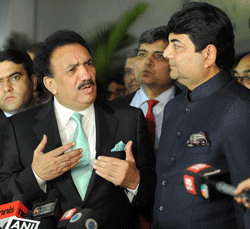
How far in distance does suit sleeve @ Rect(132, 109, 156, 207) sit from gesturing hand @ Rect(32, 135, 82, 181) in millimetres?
350

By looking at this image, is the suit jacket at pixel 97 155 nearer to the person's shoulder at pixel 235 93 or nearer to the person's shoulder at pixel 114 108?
the person's shoulder at pixel 114 108

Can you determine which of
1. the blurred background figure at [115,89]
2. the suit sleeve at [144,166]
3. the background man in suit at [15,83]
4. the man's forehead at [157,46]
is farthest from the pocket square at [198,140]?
the blurred background figure at [115,89]

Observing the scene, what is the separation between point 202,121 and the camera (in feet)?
4.72

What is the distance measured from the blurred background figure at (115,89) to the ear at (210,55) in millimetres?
2843

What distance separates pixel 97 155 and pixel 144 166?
26 cm

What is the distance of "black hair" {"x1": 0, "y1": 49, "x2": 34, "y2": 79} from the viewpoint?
7.97 ft

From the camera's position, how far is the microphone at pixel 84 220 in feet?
3.77

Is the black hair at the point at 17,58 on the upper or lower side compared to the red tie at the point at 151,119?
upper

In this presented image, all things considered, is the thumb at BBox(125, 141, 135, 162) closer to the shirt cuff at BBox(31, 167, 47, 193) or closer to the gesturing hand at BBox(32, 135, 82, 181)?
the gesturing hand at BBox(32, 135, 82, 181)

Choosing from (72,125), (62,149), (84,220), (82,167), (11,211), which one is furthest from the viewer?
(72,125)

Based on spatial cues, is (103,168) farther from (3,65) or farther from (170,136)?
(3,65)

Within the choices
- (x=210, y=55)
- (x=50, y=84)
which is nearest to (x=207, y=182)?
(x=210, y=55)

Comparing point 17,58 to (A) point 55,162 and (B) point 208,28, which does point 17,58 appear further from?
(B) point 208,28

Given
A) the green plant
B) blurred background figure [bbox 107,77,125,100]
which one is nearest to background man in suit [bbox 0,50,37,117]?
blurred background figure [bbox 107,77,125,100]
